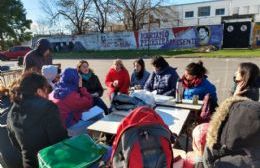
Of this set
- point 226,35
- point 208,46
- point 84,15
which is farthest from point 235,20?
point 84,15

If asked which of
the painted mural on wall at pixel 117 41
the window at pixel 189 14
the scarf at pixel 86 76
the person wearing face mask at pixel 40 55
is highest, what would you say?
the window at pixel 189 14

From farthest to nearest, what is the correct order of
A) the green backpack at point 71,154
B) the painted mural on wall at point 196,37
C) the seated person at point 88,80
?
the painted mural on wall at point 196,37 → the seated person at point 88,80 → the green backpack at point 71,154

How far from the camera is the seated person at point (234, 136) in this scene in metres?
1.92

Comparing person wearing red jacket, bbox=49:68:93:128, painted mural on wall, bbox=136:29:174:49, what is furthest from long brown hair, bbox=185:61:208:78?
painted mural on wall, bbox=136:29:174:49

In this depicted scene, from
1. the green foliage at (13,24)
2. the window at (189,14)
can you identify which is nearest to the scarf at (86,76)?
the green foliage at (13,24)

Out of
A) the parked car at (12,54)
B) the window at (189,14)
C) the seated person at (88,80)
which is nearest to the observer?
the seated person at (88,80)

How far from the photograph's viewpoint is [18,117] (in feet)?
8.93

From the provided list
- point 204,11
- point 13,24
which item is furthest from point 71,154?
point 204,11

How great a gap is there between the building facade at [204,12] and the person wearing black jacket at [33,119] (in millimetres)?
40835

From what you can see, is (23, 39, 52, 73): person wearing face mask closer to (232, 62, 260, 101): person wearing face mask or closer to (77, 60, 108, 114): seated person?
(77, 60, 108, 114): seated person

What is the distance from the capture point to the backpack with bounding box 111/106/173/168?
2.21 meters

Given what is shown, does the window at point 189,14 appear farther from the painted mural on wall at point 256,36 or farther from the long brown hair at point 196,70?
the long brown hair at point 196,70

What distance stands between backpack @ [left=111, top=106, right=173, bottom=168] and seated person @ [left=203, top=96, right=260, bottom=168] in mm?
329

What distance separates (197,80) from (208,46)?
20.4 m
